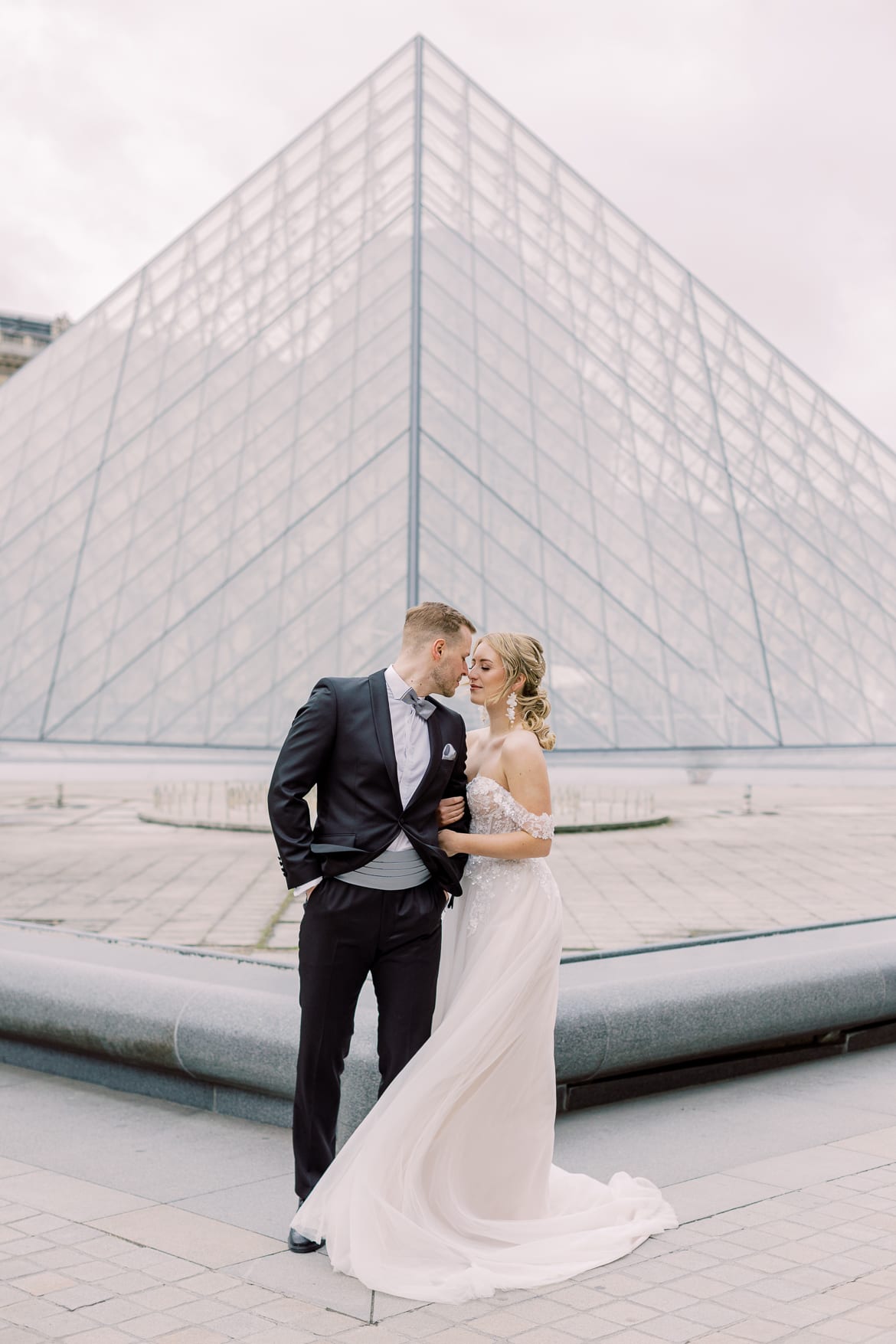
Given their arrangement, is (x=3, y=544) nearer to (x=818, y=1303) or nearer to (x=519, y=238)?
(x=519, y=238)

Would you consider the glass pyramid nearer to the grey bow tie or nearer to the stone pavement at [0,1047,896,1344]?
the stone pavement at [0,1047,896,1344]

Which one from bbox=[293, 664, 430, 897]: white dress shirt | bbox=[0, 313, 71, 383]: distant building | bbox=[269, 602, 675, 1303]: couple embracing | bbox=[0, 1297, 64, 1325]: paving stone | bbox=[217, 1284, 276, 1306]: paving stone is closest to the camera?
bbox=[0, 1297, 64, 1325]: paving stone

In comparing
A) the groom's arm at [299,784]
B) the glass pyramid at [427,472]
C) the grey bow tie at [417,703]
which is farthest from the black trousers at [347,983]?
the glass pyramid at [427,472]

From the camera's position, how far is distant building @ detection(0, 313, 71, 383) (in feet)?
203

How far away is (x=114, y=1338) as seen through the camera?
2867 mm

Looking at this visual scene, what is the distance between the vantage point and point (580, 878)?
477 inches

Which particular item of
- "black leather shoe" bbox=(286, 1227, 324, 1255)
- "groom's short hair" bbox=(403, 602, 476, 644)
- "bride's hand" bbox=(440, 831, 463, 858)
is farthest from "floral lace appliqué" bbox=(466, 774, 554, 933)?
"black leather shoe" bbox=(286, 1227, 324, 1255)

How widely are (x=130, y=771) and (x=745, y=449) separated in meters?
13.2

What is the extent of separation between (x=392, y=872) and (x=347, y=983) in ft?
1.05

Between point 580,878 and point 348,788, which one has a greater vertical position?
point 348,788

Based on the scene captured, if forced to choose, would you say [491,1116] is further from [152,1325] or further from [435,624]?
[435,624]

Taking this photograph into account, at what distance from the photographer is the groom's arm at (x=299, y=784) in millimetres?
3451

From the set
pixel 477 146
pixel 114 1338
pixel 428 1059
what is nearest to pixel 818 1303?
pixel 428 1059

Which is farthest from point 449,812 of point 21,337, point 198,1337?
point 21,337
